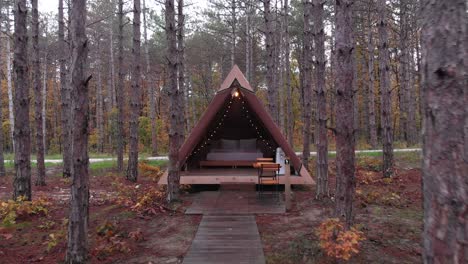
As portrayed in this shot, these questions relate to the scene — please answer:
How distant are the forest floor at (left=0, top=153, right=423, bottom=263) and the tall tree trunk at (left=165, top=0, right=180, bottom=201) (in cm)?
63

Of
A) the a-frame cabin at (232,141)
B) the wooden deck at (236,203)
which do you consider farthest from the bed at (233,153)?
the wooden deck at (236,203)

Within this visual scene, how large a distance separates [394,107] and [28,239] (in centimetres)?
3399

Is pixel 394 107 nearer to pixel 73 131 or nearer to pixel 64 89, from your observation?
pixel 64 89

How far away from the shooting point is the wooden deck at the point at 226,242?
508cm

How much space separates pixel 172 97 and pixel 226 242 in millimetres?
4102

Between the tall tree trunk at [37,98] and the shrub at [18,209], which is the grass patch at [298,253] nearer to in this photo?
the shrub at [18,209]

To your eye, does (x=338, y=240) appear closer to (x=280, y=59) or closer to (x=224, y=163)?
(x=224, y=163)

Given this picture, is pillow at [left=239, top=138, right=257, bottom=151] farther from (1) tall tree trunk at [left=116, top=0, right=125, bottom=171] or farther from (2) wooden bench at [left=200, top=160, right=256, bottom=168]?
(1) tall tree trunk at [left=116, top=0, right=125, bottom=171]

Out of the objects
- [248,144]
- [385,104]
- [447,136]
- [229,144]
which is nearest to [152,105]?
[229,144]

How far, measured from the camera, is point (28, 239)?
5859 mm

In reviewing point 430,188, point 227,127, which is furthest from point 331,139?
point 430,188

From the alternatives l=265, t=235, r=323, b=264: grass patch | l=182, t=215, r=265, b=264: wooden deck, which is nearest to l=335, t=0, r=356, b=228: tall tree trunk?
l=265, t=235, r=323, b=264: grass patch

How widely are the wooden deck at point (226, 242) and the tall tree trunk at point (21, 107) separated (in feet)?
13.7

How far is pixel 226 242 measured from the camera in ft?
19.2
